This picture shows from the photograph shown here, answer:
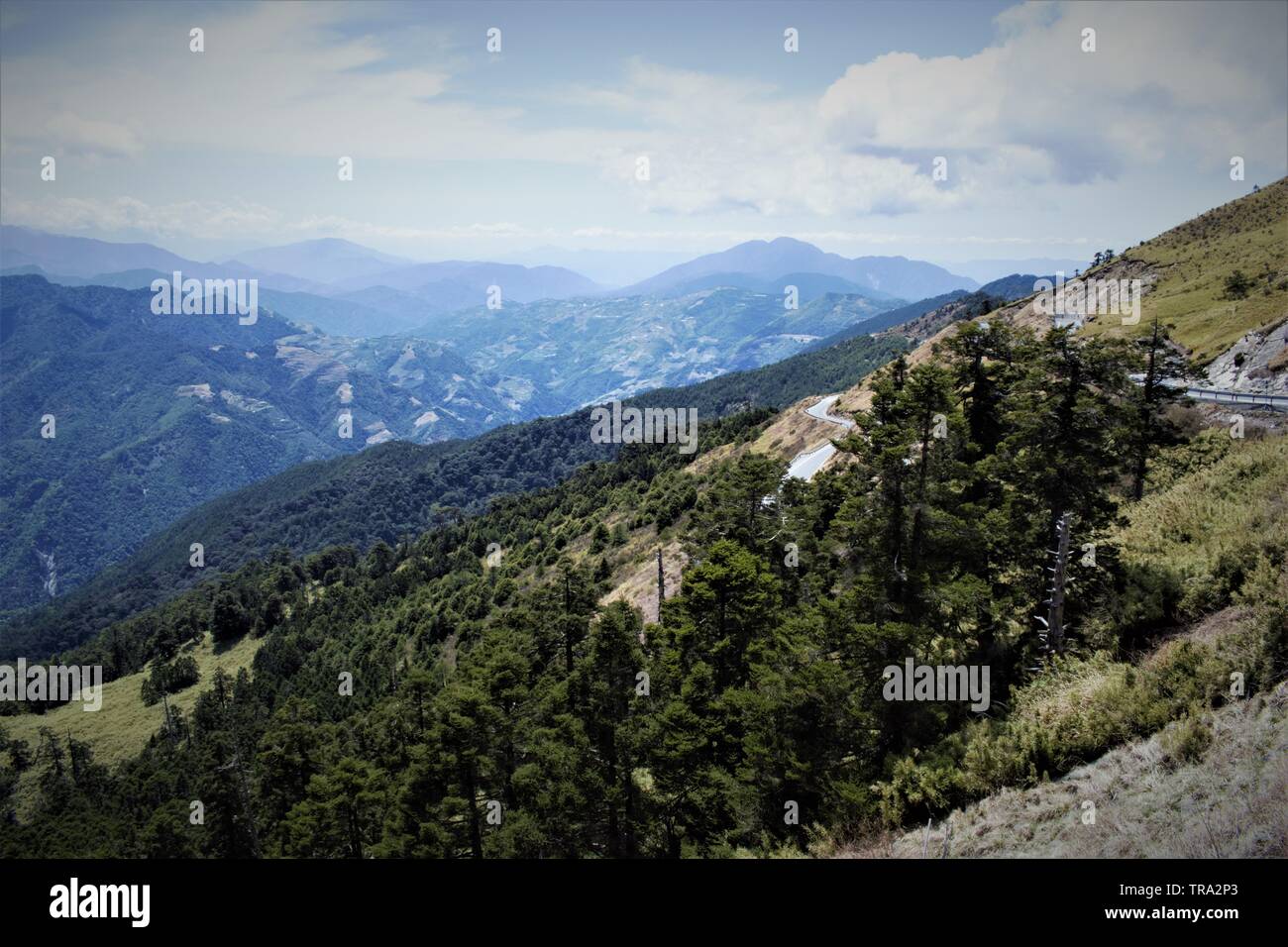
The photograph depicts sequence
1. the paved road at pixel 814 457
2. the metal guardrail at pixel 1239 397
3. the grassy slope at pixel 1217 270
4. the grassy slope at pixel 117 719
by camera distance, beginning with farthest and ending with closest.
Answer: the grassy slope at pixel 117 719
the paved road at pixel 814 457
the grassy slope at pixel 1217 270
the metal guardrail at pixel 1239 397

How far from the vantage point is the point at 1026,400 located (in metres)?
19.8

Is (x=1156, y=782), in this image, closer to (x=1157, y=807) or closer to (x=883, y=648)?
(x=1157, y=807)

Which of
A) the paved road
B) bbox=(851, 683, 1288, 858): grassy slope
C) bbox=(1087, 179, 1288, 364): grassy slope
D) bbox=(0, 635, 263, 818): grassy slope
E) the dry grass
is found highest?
bbox=(1087, 179, 1288, 364): grassy slope

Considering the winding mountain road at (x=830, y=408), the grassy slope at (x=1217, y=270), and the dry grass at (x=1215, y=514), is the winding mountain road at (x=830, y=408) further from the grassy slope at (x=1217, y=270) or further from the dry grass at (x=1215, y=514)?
the grassy slope at (x=1217, y=270)

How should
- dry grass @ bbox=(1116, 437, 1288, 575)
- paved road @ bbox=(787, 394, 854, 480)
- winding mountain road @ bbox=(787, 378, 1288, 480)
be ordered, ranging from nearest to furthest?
dry grass @ bbox=(1116, 437, 1288, 575), winding mountain road @ bbox=(787, 378, 1288, 480), paved road @ bbox=(787, 394, 854, 480)

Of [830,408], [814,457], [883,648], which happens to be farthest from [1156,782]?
[830,408]

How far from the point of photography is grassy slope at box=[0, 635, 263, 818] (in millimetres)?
96188

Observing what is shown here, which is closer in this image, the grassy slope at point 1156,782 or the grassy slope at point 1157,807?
the grassy slope at point 1157,807

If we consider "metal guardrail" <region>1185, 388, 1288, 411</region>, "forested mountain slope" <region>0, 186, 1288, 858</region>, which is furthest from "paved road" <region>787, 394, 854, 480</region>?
"forested mountain slope" <region>0, 186, 1288, 858</region>

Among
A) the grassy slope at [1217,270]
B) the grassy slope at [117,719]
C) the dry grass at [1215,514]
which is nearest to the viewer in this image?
the dry grass at [1215,514]

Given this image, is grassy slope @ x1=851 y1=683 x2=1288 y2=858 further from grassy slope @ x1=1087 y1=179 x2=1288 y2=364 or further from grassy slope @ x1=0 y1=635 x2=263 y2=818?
grassy slope @ x1=0 y1=635 x2=263 y2=818

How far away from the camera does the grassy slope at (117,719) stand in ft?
316

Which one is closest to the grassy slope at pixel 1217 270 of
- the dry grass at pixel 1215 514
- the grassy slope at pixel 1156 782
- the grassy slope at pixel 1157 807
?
the dry grass at pixel 1215 514
